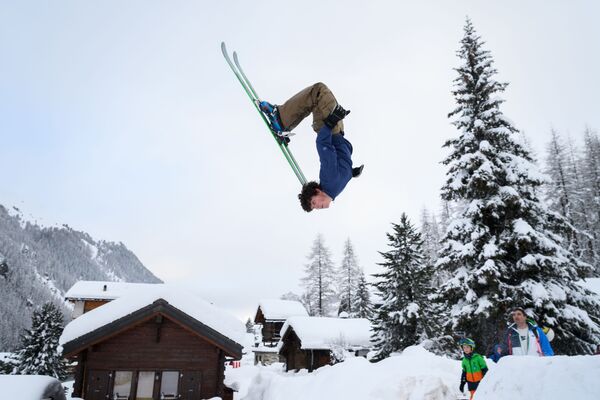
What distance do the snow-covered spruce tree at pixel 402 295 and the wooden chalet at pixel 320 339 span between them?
7.58 m

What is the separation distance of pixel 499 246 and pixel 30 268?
5840 inches

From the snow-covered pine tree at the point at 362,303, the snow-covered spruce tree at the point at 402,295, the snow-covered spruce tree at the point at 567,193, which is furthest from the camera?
the snow-covered pine tree at the point at 362,303

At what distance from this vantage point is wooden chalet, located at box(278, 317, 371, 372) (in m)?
30.8

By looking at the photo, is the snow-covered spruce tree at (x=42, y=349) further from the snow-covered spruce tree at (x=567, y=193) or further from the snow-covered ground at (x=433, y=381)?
the snow-covered spruce tree at (x=567, y=193)

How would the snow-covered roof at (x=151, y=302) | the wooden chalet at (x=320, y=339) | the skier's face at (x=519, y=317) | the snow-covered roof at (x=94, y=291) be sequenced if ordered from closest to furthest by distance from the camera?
the skier's face at (x=519, y=317) → the snow-covered roof at (x=151, y=302) → the wooden chalet at (x=320, y=339) → the snow-covered roof at (x=94, y=291)

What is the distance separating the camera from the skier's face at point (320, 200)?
567 centimetres

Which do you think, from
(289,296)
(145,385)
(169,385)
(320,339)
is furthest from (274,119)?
(289,296)

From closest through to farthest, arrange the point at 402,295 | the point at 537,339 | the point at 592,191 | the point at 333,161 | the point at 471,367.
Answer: the point at 333,161
the point at 537,339
the point at 471,367
the point at 402,295
the point at 592,191

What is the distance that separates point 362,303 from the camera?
143 feet

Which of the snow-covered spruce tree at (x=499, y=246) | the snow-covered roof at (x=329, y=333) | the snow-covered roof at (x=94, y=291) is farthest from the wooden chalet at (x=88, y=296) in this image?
the snow-covered spruce tree at (x=499, y=246)

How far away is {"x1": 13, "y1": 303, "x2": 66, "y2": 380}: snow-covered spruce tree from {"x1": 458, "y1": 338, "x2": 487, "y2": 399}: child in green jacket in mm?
30717

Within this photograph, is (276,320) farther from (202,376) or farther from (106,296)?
(202,376)

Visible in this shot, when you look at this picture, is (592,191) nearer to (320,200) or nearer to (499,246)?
(499,246)

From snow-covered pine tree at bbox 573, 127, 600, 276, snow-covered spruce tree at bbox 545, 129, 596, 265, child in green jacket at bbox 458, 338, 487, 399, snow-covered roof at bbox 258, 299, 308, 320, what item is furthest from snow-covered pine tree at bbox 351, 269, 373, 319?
child in green jacket at bbox 458, 338, 487, 399
